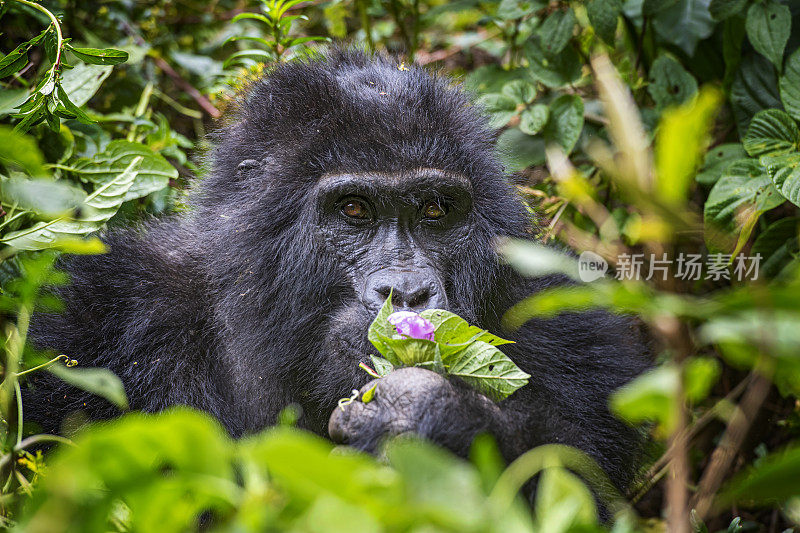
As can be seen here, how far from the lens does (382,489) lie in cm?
109

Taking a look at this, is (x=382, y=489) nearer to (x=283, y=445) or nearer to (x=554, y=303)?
(x=283, y=445)

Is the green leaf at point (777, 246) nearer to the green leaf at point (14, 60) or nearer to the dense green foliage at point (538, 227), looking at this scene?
the dense green foliage at point (538, 227)

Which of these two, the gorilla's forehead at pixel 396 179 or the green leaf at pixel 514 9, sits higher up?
the green leaf at pixel 514 9

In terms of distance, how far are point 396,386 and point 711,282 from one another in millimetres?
2910

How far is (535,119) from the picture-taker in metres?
4.27

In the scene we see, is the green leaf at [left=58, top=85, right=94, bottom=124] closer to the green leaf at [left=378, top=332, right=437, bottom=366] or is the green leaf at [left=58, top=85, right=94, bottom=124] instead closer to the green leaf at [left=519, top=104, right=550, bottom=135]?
the green leaf at [left=378, top=332, right=437, bottom=366]

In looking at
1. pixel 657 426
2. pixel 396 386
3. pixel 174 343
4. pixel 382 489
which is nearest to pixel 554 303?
pixel 382 489

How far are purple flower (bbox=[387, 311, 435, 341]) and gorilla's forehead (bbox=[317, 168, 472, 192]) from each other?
2.70 ft

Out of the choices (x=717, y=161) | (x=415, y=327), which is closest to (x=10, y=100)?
(x=415, y=327)

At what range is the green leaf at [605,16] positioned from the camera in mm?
4074

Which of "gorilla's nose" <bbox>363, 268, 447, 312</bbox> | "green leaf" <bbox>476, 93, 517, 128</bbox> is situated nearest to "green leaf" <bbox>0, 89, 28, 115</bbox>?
"gorilla's nose" <bbox>363, 268, 447, 312</bbox>

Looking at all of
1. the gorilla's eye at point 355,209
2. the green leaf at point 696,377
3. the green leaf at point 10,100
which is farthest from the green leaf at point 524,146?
the green leaf at point 696,377

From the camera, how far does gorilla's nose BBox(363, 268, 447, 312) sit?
2771mm

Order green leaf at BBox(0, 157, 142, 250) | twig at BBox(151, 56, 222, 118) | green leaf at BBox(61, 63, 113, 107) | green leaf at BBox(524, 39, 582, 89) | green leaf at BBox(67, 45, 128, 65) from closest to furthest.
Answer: green leaf at BBox(0, 157, 142, 250)
green leaf at BBox(67, 45, 128, 65)
green leaf at BBox(61, 63, 113, 107)
green leaf at BBox(524, 39, 582, 89)
twig at BBox(151, 56, 222, 118)
